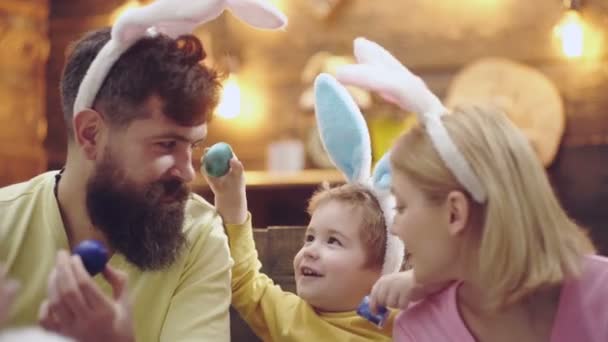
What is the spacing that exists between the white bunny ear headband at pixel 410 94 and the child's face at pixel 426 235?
0.06 metres

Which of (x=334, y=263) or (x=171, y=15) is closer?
(x=171, y=15)

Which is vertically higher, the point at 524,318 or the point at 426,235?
the point at 426,235

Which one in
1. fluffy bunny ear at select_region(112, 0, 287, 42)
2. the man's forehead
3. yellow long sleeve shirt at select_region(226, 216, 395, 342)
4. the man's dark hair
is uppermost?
fluffy bunny ear at select_region(112, 0, 287, 42)

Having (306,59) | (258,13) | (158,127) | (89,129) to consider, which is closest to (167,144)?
(158,127)

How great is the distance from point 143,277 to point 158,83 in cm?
33

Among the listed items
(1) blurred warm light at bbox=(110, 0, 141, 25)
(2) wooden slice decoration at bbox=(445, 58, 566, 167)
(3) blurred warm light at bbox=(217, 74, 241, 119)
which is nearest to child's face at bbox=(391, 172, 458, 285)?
(2) wooden slice decoration at bbox=(445, 58, 566, 167)

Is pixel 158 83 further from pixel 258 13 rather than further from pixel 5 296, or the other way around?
pixel 5 296

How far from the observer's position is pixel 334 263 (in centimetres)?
169

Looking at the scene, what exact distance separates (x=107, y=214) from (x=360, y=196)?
0.46m

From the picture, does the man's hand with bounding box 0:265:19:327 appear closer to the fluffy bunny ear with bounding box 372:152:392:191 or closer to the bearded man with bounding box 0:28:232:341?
the bearded man with bounding box 0:28:232:341

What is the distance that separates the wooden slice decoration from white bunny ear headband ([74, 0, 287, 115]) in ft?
8.12

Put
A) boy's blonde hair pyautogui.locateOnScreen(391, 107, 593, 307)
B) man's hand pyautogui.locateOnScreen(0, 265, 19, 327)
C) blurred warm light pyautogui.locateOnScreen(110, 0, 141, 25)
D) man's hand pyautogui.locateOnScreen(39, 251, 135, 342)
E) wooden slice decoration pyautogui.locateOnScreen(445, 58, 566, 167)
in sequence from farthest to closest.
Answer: blurred warm light pyautogui.locateOnScreen(110, 0, 141, 25)
wooden slice decoration pyautogui.locateOnScreen(445, 58, 566, 167)
boy's blonde hair pyautogui.locateOnScreen(391, 107, 593, 307)
man's hand pyautogui.locateOnScreen(39, 251, 135, 342)
man's hand pyautogui.locateOnScreen(0, 265, 19, 327)

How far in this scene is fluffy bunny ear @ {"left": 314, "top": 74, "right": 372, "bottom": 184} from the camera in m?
1.79

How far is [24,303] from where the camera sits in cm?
155
